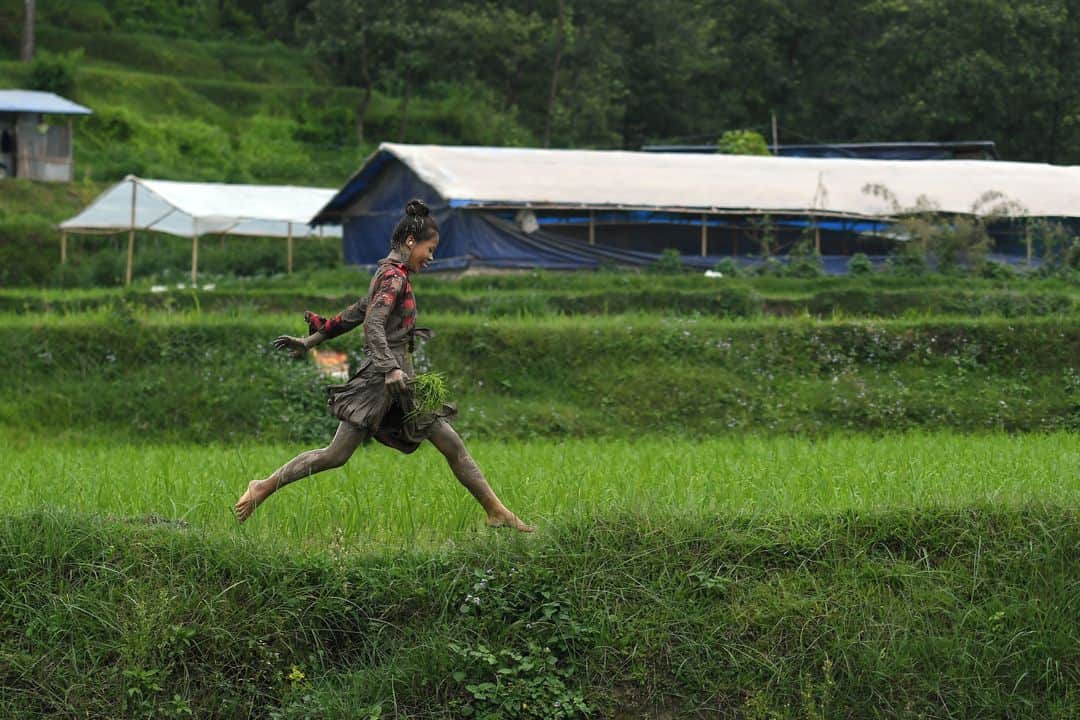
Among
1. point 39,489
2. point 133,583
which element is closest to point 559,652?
point 133,583

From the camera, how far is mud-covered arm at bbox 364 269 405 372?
23.9 ft

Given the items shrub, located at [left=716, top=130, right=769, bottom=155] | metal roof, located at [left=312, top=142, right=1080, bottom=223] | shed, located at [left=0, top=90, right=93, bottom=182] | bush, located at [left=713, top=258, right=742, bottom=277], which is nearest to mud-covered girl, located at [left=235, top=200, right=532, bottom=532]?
bush, located at [left=713, top=258, right=742, bottom=277]

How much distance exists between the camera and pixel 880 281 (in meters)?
21.5

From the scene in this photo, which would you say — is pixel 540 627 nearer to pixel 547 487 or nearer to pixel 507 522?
pixel 507 522

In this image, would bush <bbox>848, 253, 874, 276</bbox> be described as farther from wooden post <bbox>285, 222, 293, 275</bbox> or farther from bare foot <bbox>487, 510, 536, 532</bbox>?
bare foot <bbox>487, 510, 536, 532</bbox>

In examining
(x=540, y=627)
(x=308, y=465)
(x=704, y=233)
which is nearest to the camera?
(x=540, y=627)

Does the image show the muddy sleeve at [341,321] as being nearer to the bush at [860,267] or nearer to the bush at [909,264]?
the bush at [909,264]

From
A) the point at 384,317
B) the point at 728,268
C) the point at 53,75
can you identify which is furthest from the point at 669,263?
the point at 53,75

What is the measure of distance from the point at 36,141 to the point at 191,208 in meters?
9.78

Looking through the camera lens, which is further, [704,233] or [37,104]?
[37,104]

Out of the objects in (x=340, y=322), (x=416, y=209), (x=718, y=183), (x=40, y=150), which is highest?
(x=40, y=150)

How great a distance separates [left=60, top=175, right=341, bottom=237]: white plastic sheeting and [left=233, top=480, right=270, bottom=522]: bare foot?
2088 centimetres

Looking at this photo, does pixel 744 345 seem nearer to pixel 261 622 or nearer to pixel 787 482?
pixel 787 482

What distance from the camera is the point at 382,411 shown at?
7.38m
